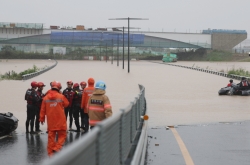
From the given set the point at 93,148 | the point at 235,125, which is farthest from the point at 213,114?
the point at 93,148

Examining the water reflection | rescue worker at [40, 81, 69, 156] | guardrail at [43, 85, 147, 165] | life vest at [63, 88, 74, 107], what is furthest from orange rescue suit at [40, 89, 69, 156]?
life vest at [63, 88, 74, 107]

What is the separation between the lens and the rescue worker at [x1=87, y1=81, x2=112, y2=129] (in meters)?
10.7

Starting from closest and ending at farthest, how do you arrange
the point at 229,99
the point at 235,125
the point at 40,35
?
the point at 235,125 → the point at 229,99 → the point at 40,35

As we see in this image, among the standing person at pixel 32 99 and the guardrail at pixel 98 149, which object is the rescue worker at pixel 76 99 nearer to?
the standing person at pixel 32 99

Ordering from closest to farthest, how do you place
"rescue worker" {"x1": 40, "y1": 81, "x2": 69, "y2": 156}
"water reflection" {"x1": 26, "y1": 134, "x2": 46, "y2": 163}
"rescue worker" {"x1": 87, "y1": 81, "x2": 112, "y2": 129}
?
"rescue worker" {"x1": 87, "y1": 81, "x2": 112, "y2": 129}, "rescue worker" {"x1": 40, "y1": 81, "x2": 69, "y2": 156}, "water reflection" {"x1": 26, "y1": 134, "x2": 46, "y2": 163}

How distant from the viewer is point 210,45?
156750 mm

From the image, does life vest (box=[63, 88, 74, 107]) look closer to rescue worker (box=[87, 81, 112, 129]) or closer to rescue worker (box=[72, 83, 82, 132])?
rescue worker (box=[72, 83, 82, 132])

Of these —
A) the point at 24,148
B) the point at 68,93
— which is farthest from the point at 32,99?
the point at 24,148

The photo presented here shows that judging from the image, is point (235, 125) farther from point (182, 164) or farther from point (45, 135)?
point (182, 164)

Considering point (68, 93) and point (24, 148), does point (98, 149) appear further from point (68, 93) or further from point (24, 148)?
point (68, 93)

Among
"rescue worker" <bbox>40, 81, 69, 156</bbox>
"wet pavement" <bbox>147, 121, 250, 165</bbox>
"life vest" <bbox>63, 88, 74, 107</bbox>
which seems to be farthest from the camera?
"life vest" <bbox>63, 88, 74, 107</bbox>

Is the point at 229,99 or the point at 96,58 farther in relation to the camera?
the point at 96,58

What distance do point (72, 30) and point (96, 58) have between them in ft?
44.7

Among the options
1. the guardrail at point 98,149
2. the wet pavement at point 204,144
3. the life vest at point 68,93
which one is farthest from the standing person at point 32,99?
the guardrail at point 98,149
